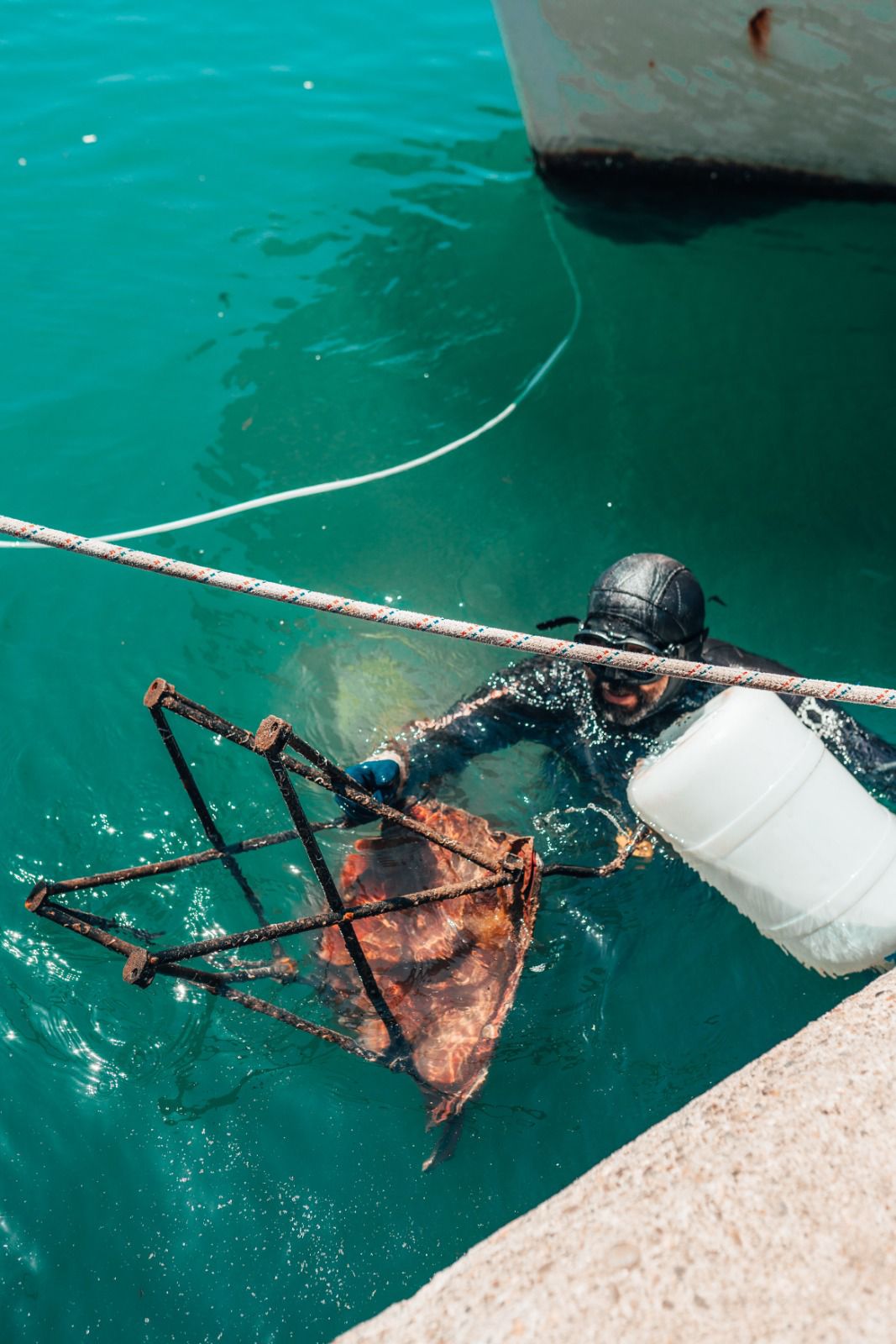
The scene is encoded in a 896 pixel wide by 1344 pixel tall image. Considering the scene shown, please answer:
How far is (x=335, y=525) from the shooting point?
5879 mm

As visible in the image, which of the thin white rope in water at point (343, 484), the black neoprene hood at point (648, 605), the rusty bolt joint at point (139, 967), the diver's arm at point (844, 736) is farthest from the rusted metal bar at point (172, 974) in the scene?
the thin white rope in water at point (343, 484)

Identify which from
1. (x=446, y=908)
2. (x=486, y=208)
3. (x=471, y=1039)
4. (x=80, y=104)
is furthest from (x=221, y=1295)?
(x=80, y=104)

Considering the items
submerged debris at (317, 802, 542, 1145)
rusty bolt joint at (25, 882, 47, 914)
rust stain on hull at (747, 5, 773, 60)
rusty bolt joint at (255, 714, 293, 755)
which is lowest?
submerged debris at (317, 802, 542, 1145)

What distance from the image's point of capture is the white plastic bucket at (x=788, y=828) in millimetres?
3406

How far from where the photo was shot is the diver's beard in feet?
13.0

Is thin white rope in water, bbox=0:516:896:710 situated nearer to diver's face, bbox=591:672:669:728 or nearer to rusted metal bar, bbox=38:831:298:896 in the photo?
rusted metal bar, bbox=38:831:298:896

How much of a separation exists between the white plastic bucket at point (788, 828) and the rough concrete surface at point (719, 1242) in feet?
2.89

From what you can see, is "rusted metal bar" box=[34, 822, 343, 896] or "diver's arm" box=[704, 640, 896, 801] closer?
"rusted metal bar" box=[34, 822, 343, 896]

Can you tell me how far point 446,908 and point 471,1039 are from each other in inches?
19.5

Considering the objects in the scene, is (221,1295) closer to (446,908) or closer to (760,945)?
(446,908)

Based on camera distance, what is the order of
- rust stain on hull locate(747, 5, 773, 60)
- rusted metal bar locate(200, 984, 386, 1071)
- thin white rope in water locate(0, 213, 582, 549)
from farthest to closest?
rust stain on hull locate(747, 5, 773, 60) < thin white rope in water locate(0, 213, 582, 549) < rusted metal bar locate(200, 984, 386, 1071)

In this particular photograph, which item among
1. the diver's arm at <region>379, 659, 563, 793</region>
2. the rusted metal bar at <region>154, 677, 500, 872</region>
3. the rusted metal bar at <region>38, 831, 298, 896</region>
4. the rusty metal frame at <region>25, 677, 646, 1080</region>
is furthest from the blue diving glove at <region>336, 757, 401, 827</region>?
the rusted metal bar at <region>154, 677, 500, 872</region>

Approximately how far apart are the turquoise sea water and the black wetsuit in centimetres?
28

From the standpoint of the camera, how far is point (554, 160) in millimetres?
7730
